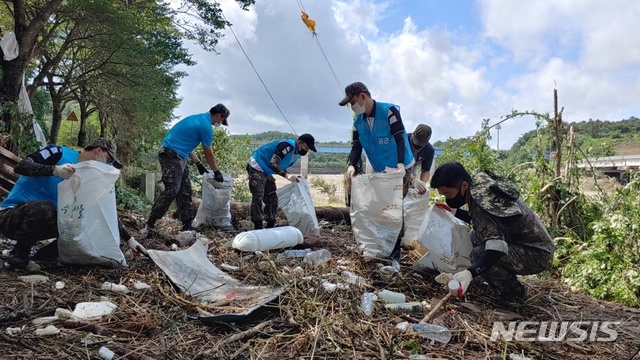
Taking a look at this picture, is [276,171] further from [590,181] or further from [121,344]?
[590,181]

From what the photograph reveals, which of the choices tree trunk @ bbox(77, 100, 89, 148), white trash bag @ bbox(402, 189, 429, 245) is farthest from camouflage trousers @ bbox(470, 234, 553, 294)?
tree trunk @ bbox(77, 100, 89, 148)

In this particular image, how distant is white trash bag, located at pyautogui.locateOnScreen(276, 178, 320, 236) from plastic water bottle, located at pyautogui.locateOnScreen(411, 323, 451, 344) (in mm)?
2408

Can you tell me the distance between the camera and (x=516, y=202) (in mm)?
2666

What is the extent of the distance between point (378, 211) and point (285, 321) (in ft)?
4.79

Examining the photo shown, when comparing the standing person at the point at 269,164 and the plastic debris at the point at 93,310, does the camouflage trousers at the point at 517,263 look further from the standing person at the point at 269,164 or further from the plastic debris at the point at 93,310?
the standing person at the point at 269,164

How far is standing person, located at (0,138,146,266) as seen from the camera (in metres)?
2.84

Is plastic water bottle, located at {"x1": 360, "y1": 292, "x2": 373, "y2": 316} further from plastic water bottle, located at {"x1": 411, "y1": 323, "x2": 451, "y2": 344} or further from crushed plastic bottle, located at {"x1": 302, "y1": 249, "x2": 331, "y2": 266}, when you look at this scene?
crushed plastic bottle, located at {"x1": 302, "y1": 249, "x2": 331, "y2": 266}

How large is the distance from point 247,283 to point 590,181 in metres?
4.34

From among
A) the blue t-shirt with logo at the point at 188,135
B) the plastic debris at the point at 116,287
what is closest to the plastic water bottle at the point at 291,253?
the plastic debris at the point at 116,287

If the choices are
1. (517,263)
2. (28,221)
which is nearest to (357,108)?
(517,263)

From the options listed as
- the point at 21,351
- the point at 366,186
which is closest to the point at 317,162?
the point at 366,186

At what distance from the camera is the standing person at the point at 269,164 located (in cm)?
473

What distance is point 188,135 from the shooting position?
14.5 ft

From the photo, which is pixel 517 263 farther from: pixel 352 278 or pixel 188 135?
pixel 188 135
